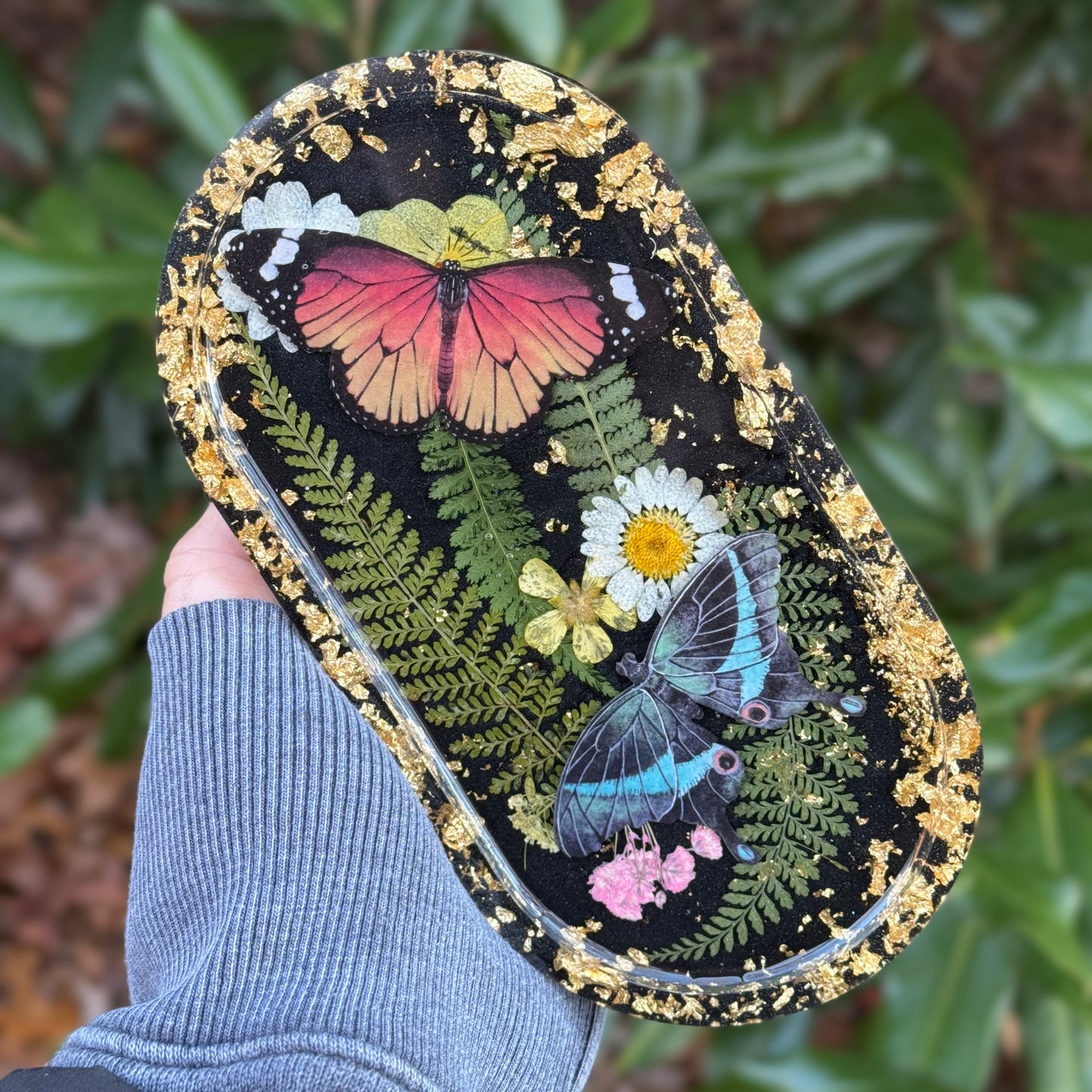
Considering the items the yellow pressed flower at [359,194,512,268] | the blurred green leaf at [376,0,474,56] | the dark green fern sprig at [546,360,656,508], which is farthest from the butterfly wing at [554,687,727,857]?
the blurred green leaf at [376,0,474,56]

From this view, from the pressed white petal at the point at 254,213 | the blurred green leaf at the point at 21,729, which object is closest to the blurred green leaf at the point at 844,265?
the pressed white petal at the point at 254,213

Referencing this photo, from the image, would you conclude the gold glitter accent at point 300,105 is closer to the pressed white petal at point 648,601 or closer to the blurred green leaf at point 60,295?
the pressed white petal at point 648,601

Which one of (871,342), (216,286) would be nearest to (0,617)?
(216,286)

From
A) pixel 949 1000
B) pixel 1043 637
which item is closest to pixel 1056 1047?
pixel 949 1000

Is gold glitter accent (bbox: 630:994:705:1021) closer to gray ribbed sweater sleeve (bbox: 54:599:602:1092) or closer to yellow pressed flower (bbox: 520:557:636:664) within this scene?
gray ribbed sweater sleeve (bbox: 54:599:602:1092)

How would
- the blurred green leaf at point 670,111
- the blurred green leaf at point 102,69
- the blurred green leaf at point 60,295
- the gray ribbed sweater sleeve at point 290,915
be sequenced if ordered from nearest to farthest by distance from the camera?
1. the gray ribbed sweater sleeve at point 290,915
2. the blurred green leaf at point 60,295
3. the blurred green leaf at point 670,111
4. the blurred green leaf at point 102,69

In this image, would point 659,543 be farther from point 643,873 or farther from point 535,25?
point 535,25
